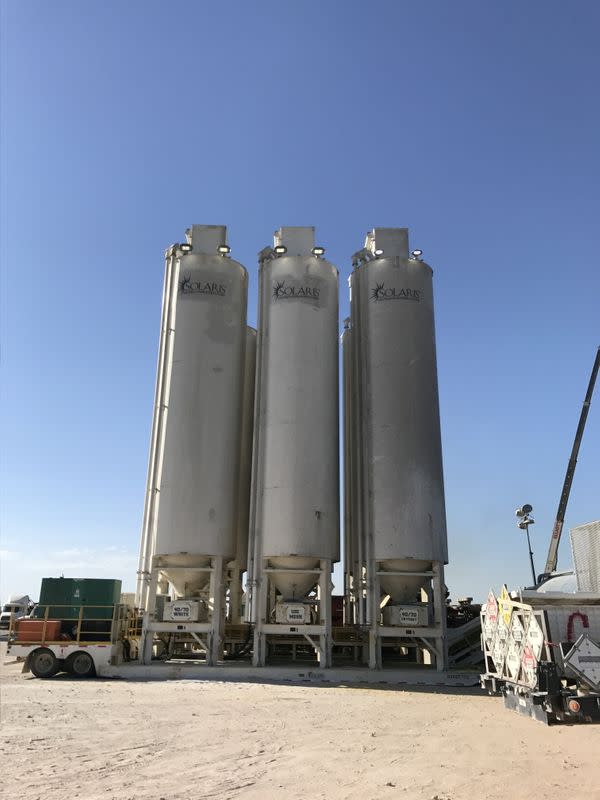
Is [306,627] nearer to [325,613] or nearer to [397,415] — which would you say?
[325,613]

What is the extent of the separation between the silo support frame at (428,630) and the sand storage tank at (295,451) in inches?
57.7

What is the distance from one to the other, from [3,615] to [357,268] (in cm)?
3759

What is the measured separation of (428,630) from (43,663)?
11971 millimetres

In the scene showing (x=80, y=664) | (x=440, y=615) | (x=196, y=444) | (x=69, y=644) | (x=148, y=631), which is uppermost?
(x=196, y=444)

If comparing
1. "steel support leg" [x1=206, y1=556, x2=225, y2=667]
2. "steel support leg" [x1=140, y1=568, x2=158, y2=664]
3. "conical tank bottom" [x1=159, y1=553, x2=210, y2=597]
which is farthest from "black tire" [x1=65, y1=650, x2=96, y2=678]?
"steel support leg" [x1=206, y1=556, x2=225, y2=667]

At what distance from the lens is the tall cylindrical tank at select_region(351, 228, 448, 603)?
21.1 m

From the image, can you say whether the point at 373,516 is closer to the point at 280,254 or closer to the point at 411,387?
the point at 411,387

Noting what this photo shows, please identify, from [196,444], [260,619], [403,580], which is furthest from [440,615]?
[196,444]

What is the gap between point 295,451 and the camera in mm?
21719

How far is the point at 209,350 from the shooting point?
936 inches

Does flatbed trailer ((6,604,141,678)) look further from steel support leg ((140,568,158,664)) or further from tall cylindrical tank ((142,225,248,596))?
tall cylindrical tank ((142,225,248,596))

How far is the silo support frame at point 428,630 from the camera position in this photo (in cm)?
2027

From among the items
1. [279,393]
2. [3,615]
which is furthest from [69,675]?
[3,615]

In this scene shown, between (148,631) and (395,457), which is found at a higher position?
(395,457)
